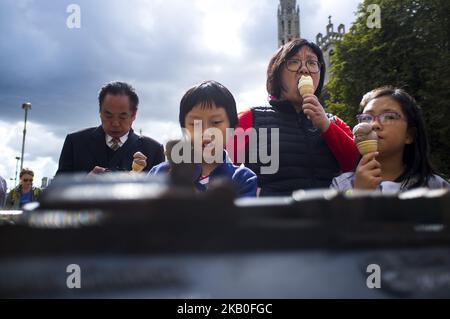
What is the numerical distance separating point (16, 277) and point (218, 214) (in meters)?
0.38

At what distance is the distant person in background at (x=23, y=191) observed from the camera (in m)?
1.01

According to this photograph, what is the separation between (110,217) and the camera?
0.77 m

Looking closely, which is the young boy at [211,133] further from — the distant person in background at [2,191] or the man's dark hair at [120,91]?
the distant person in background at [2,191]

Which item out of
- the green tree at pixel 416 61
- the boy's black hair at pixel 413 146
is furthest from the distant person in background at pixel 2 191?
the green tree at pixel 416 61

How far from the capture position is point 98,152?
1187 mm

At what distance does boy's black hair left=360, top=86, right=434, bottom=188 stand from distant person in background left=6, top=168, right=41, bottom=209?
2.93 feet

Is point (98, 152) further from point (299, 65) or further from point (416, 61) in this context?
point (416, 61)

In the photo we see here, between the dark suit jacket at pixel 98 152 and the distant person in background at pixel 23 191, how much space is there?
8 centimetres

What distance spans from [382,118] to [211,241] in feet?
2.31

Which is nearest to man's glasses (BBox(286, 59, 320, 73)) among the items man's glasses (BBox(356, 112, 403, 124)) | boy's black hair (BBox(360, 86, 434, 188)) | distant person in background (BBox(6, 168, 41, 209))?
boy's black hair (BBox(360, 86, 434, 188))

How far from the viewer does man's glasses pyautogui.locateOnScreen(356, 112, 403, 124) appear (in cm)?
125

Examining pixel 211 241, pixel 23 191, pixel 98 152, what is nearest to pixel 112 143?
pixel 98 152

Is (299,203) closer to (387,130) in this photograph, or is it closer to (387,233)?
(387,233)

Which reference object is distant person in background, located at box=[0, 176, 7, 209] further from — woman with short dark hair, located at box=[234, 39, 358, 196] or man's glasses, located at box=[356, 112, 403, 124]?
man's glasses, located at box=[356, 112, 403, 124]
